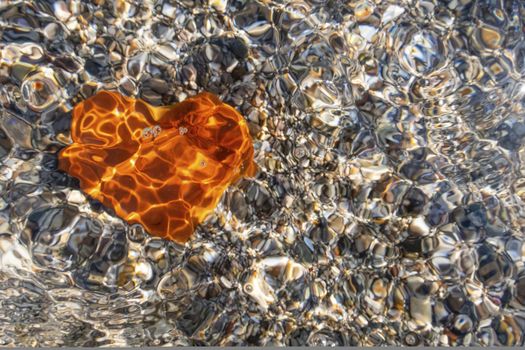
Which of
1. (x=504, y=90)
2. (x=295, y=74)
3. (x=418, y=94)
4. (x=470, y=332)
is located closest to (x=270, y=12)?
(x=295, y=74)

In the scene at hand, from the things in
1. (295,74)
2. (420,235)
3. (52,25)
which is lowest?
(420,235)

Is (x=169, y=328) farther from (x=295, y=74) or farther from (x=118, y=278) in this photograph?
(x=295, y=74)

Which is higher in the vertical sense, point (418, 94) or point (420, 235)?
point (418, 94)

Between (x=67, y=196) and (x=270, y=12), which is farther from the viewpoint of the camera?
(x=270, y=12)
